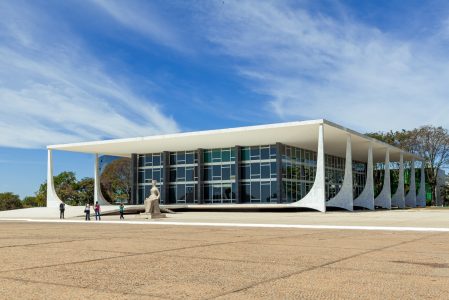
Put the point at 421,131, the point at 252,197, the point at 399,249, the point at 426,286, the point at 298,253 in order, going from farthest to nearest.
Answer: the point at 421,131 → the point at 252,197 → the point at 399,249 → the point at 298,253 → the point at 426,286

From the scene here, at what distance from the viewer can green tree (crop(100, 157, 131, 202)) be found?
69.8 metres

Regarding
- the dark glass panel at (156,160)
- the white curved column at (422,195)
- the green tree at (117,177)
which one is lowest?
the white curved column at (422,195)

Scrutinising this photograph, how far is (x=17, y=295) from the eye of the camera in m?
5.73

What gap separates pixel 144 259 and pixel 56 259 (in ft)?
5.48

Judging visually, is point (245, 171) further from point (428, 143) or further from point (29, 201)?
point (29, 201)

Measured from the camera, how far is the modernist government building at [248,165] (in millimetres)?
46375

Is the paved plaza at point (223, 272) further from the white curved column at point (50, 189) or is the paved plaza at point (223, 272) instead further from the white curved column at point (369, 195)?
the white curved column at point (50, 189)

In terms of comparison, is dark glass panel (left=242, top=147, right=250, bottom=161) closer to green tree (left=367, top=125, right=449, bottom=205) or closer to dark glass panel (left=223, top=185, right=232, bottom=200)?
dark glass panel (left=223, top=185, right=232, bottom=200)

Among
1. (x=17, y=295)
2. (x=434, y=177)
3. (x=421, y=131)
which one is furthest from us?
(x=434, y=177)

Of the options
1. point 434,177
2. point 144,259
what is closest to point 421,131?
point 434,177

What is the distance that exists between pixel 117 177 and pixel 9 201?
2619 centimetres

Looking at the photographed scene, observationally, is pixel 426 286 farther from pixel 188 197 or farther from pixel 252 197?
pixel 188 197

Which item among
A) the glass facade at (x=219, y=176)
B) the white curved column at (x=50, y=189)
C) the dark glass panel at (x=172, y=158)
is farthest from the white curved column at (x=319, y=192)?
the white curved column at (x=50, y=189)

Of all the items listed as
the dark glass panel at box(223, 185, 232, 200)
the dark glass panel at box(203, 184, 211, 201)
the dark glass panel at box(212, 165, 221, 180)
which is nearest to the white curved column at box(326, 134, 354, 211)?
the dark glass panel at box(223, 185, 232, 200)
